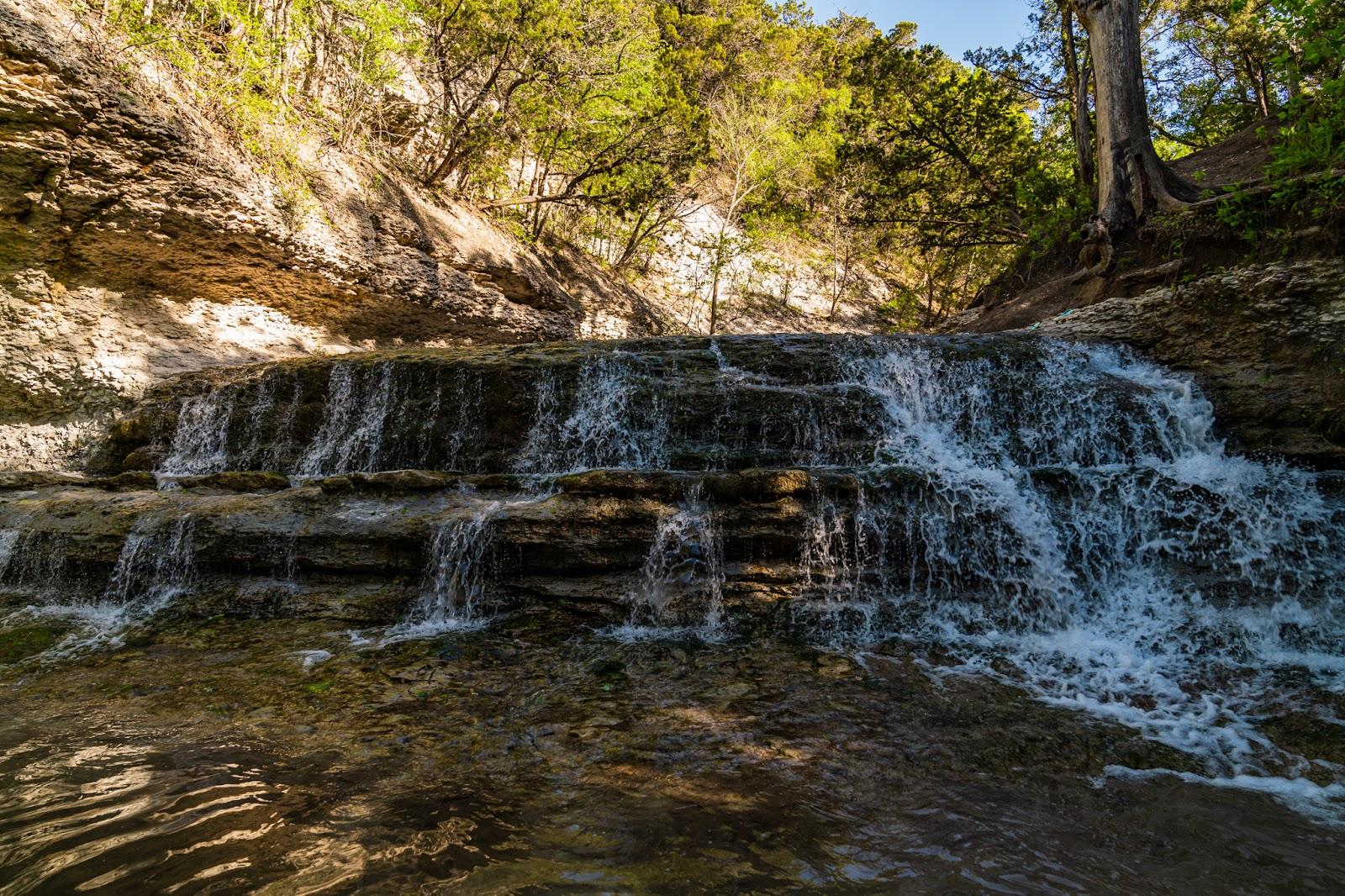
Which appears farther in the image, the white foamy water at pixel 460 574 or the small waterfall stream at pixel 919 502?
the white foamy water at pixel 460 574

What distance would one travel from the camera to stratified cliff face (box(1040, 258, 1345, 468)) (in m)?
6.07

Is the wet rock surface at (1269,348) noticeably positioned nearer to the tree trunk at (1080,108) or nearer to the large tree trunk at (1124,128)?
the large tree trunk at (1124,128)

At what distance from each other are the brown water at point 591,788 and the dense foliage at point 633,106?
812cm

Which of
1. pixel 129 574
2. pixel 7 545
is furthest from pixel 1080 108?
pixel 7 545

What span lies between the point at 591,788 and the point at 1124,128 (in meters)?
12.7

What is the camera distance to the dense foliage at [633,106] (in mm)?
8695

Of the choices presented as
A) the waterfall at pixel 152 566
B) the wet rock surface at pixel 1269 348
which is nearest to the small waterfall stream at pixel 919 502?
the waterfall at pixel 152 566

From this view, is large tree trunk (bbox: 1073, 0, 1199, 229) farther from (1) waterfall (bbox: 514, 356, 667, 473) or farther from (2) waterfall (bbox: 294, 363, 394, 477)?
(2) waterfall (bbox: 294, 363, 394, 477)

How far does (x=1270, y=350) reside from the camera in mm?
6703

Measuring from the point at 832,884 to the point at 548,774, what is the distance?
4.14 feet

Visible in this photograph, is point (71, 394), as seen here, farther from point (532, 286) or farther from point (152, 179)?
point (532, 286)

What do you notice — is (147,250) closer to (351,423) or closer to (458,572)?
(351,423)

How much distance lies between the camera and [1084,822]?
7.94 feet

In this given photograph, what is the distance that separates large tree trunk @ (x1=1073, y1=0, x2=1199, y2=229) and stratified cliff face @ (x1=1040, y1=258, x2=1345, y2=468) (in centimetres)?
296
